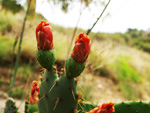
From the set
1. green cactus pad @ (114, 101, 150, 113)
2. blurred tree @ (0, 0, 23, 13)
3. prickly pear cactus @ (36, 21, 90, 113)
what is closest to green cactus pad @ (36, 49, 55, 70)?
prickly pear cactus @ (36, 21, 90, 113)

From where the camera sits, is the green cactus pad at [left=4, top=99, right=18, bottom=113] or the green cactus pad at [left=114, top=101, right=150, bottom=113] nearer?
the green cactus pad at [left=114, top=101, right=150, bottom=113]

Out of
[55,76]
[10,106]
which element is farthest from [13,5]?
[55,76]

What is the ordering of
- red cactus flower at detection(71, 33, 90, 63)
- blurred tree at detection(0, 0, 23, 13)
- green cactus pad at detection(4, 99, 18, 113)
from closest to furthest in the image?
1. red cactus flower at detection(71, 33, 90, 63)
2. green cactus pad at detection(4, 99, 18, 113)
3. blurred tree at detection(0, 0, 23, 13)

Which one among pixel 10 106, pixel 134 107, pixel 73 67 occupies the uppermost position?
pixel 73 67

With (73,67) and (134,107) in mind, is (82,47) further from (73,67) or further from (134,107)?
(134,107)

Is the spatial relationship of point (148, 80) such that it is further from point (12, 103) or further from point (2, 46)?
point (12, 103)

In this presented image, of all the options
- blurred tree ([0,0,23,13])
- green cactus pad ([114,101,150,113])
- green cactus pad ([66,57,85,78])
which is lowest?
green cactus pad ([114,101,150,113])

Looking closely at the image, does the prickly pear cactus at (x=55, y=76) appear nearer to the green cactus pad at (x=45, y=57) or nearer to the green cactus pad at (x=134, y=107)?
the green cactus pad at (x=45, y=57)

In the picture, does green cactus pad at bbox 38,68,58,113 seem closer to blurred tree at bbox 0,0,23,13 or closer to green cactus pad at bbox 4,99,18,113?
green cactus pad at bbox 4,99,18,113

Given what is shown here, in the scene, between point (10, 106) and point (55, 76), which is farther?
point (10, 106)
